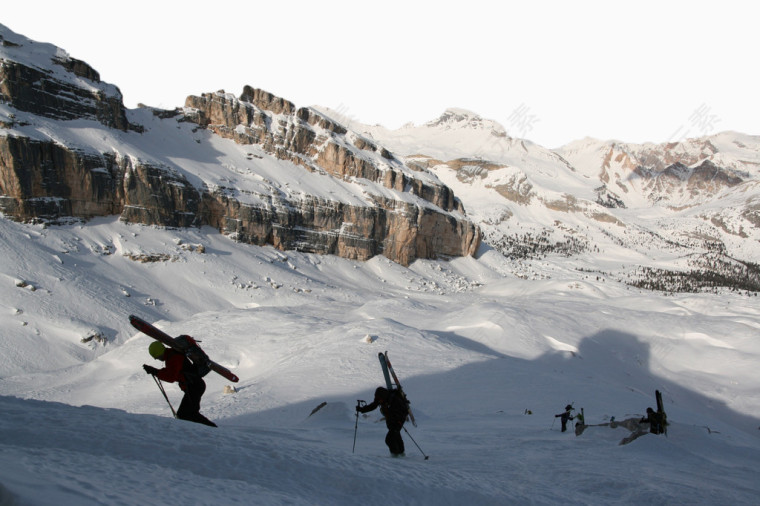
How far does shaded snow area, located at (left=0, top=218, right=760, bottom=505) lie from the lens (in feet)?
18.0

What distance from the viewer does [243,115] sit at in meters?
88.9

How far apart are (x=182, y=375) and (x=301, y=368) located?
47.3 feet

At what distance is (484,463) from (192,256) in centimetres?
5945

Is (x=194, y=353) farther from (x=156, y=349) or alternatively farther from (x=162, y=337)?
(x=156, y=349)

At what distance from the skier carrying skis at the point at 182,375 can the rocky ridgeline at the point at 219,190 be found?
2250 inches

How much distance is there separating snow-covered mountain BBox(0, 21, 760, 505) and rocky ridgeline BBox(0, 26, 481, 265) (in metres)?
0.91

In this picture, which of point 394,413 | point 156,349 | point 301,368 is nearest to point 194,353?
point 156,349

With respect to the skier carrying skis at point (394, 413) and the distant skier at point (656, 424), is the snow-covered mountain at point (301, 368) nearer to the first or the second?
the skier carrying skis at point (394, 413)

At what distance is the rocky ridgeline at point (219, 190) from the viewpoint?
5328cm

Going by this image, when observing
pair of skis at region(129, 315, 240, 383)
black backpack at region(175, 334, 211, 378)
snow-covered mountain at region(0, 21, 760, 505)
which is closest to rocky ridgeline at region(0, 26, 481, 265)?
snow-covered mountain at region(0, 21, 760, 505)

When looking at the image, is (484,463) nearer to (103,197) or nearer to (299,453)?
(299,453)

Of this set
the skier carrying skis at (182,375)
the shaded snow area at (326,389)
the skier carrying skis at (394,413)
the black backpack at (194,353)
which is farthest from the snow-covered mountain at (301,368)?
the black backpack at (194,353)

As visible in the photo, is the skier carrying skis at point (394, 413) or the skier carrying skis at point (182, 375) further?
the skier carrying skis at point (394, 413)

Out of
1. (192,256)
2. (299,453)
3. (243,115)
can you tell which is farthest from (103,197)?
(299,453)
